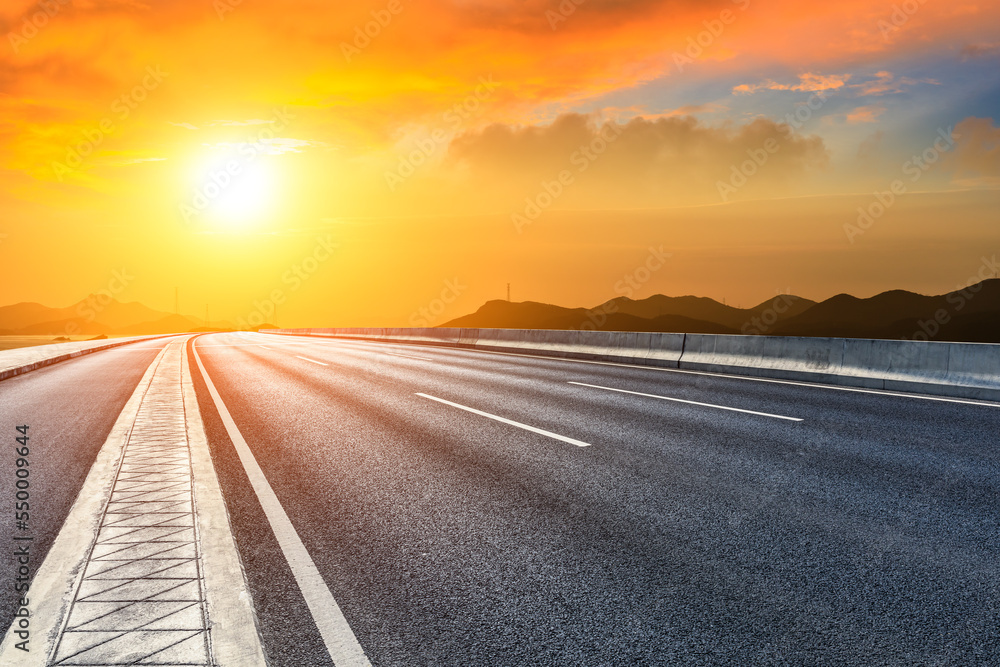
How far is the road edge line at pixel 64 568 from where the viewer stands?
2773 mm

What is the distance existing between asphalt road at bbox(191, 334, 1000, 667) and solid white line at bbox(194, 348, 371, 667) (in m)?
0.06

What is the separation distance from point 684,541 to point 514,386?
8.30 m

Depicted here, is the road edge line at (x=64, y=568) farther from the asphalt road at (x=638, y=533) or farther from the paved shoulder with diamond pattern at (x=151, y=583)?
the asphalt road at (x=638, y=533)

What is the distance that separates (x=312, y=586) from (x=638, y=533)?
7.16ft

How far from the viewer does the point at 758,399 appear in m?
10.1

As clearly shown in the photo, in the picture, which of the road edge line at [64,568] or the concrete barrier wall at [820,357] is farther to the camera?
the concrete barrier wall at [820,357]

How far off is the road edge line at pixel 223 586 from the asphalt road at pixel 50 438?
37.5 inches

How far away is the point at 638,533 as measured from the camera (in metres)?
4.22

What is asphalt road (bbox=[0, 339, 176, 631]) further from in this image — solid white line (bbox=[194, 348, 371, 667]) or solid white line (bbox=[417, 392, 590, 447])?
solid white line (bbox=[417, 392, 590, 447])

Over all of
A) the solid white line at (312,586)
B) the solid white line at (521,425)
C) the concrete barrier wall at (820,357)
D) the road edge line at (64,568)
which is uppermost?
the concrete barrier wall at (820,357)

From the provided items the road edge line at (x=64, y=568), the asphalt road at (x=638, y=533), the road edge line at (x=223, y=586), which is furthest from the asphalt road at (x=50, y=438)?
the asphalt road at (x=638, y=533)

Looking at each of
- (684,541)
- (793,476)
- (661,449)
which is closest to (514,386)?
(661,449)

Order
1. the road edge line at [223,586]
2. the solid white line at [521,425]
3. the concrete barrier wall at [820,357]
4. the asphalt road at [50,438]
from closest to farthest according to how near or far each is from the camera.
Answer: the road edge line at [223,586]
the asphalt road at [50,438]
the solid white line at [521,425]
the concrete barrier wall at [820,357]

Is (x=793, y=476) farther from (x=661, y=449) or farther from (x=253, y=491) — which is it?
(x=253, y=491)
